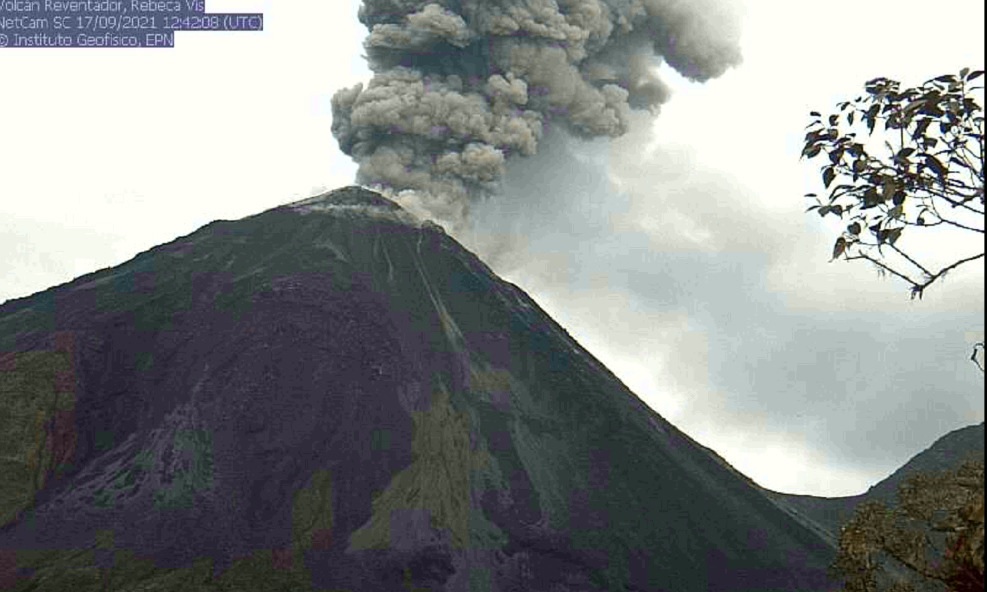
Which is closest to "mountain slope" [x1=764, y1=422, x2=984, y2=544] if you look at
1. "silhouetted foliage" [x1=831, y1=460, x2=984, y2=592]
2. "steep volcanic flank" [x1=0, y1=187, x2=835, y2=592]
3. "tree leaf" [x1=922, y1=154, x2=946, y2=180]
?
"steep volcanic flank" [x1=0, y1=187, x2=835, y2=592]

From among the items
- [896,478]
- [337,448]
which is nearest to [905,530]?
[337,448]

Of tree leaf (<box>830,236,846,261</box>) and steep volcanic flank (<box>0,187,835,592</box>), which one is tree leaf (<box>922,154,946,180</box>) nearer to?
tree leaf (<box>830,236,846,261</box>)

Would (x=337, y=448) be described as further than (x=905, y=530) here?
Yes

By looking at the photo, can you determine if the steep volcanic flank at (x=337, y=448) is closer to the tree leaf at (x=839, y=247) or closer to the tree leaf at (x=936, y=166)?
the tree leaf at (x=839, y=247)

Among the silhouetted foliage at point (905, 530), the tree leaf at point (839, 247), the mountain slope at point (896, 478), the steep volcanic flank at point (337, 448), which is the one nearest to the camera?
the tree leaf at point (839, 247)

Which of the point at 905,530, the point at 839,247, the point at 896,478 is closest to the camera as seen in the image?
the point at 839,247

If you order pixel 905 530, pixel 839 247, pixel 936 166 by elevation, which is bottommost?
pixel 905 530

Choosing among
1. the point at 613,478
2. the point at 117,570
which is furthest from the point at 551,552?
the point at 117,570

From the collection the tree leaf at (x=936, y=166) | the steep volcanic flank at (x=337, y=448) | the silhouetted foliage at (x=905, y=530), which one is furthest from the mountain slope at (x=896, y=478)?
the tree leaf at (x=936, y=166)

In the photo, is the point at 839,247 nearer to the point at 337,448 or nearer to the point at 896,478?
the point at 337,448
